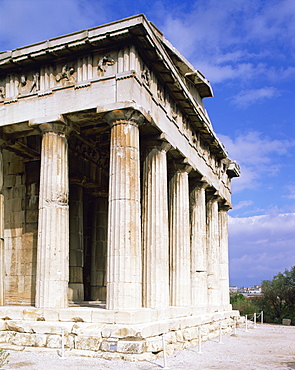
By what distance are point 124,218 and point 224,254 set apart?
1845 centimetres

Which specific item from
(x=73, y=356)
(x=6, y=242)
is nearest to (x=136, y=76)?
(x=73, y=356)

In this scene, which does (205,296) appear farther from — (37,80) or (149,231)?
(37,80)

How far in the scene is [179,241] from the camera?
76.1 feet

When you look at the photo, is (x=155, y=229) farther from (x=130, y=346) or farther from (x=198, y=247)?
(x=198, y=247)

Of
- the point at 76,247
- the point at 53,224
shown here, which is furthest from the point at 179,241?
the point at 53,224

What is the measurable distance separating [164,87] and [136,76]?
375 cm

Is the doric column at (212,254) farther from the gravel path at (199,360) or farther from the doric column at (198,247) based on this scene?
the gravel path at (199,360)

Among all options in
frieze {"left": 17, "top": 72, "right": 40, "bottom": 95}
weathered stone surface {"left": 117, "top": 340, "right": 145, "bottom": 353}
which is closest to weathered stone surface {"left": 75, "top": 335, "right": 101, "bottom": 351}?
weathered stone surface {"left": 117, "top": 340, "right": 145, "bottom": 353}

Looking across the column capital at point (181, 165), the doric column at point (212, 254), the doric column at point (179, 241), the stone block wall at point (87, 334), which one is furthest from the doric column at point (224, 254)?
the stone block wall at point (87, 334)

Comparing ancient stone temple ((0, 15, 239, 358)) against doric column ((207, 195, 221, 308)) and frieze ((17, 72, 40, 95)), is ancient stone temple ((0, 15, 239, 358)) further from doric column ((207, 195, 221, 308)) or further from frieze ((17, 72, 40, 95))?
doric column ((207, 195, 221, 308))

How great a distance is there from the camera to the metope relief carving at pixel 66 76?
1885 centimetres

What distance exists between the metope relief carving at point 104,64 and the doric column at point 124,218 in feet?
5.77

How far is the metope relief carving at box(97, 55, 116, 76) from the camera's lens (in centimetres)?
1817

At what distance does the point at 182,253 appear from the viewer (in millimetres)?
23078
